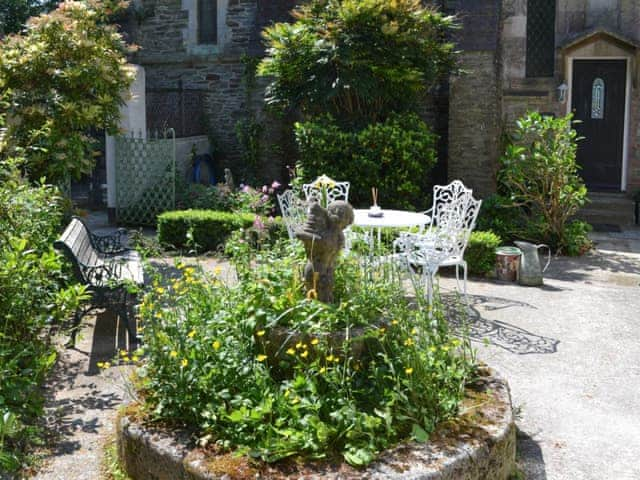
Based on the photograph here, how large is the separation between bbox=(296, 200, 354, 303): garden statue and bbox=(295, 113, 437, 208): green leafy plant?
263 inches

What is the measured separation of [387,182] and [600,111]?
579cm

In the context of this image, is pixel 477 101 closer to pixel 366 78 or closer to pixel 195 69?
pixel 366 78

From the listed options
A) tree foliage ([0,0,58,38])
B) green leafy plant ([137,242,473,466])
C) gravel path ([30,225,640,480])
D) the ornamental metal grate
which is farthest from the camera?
tree foliage ([0,0,58,38])

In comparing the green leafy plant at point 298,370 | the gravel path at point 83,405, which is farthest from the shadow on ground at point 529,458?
the gravel path at point 83,405

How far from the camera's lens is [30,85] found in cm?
912

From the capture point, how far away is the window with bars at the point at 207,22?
15906mm

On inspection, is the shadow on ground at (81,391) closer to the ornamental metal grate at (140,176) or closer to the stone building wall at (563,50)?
the ornamental metal grate at (140,176)

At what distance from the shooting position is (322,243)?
4.61 metres

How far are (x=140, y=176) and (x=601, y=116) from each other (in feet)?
28.2

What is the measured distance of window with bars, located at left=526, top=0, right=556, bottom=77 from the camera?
48.4 feet

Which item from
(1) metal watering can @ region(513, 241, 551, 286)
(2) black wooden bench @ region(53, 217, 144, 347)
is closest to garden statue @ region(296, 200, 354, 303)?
(2) black wooden bench @ region(53, 217, 144, 347)

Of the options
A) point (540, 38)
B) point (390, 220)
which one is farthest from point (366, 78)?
point (540, 38)

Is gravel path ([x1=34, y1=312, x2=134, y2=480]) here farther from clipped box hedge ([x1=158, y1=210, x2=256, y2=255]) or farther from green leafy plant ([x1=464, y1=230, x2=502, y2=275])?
green leafy plant ([x1=464, y1=230, x2=502, y2=275])

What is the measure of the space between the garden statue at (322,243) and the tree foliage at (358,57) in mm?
7071
